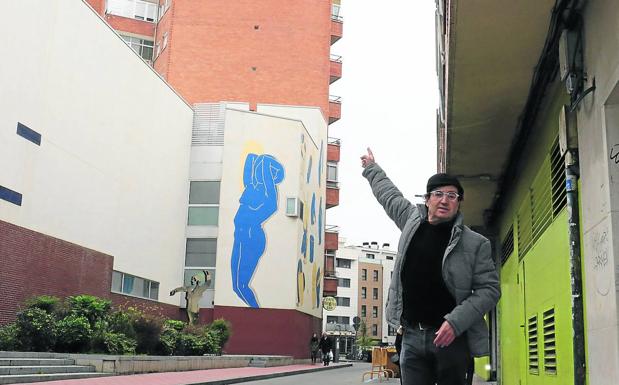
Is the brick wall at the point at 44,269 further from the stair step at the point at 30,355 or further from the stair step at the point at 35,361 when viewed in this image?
the stair step at the point at 35,361

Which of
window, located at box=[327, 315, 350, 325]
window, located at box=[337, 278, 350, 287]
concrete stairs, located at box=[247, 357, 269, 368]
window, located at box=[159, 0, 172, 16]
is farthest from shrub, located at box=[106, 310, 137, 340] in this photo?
window, located at box=[337, 278, 350, 287]

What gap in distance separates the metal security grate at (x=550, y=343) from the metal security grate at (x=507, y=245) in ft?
17.3

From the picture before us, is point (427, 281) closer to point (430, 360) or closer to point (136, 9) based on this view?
point (430, 360)

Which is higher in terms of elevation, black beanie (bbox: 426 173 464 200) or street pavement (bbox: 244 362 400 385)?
black beanie (bbox: 426 173 464 200)

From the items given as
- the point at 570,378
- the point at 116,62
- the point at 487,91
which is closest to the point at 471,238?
the point at 570,378

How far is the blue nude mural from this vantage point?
1351 inches

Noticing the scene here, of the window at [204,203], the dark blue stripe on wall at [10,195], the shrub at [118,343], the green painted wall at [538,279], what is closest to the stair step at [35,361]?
the shrub at [118,343]

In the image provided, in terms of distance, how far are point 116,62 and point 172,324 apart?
33.0ft

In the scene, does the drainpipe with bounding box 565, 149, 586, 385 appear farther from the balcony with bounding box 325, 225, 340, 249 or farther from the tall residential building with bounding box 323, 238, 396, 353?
the tall residential building with bounding box 323, 238, 396, 353

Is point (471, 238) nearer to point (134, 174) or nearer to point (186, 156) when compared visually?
point (134, 174)

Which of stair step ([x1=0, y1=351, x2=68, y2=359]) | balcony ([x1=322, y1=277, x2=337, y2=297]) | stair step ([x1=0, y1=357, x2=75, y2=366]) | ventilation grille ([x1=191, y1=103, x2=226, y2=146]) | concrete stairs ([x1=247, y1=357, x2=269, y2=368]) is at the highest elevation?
ventilation grille ([x1=191, y1=103, x2=226, y2=146])

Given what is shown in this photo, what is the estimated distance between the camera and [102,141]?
25.7m

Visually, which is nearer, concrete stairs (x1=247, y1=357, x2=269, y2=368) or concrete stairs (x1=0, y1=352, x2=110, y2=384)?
concrete stairs (x1=0, y1=352, x2=110, y2=384)

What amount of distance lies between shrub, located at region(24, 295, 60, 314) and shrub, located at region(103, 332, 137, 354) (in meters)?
1.75
